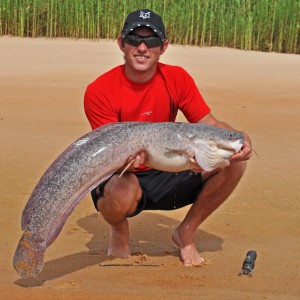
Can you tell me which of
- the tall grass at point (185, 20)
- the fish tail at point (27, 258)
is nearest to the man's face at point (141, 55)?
the fish tail at point (27, 258)

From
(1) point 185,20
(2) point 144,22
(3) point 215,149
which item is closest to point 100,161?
(3) point 215,149

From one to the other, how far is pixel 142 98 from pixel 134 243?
122 centimetres

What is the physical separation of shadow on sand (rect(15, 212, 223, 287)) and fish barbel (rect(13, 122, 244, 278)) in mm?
489

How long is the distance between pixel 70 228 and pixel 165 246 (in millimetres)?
833

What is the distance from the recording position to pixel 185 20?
1978 cm

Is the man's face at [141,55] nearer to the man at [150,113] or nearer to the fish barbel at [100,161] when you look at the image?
the man at [150,113]

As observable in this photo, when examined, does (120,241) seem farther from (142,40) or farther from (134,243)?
(142,40)

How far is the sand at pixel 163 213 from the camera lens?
6.06m

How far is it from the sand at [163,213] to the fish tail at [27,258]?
0.20 meters

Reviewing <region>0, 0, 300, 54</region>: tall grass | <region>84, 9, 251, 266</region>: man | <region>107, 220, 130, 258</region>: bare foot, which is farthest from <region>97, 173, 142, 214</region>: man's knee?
<region>0, 0, 300, 54</region>: tall grass

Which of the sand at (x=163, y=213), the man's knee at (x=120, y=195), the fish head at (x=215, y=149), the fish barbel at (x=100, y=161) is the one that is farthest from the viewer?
the man's knee at (x=120, y=195)

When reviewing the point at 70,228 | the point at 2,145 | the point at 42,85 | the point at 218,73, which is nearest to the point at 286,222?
the point at 70,228

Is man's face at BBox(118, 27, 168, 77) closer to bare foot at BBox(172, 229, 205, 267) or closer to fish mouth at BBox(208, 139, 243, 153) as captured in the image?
fish mouth at BBox(208, 139, 243, 153)

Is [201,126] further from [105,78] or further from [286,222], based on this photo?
[286,222]
